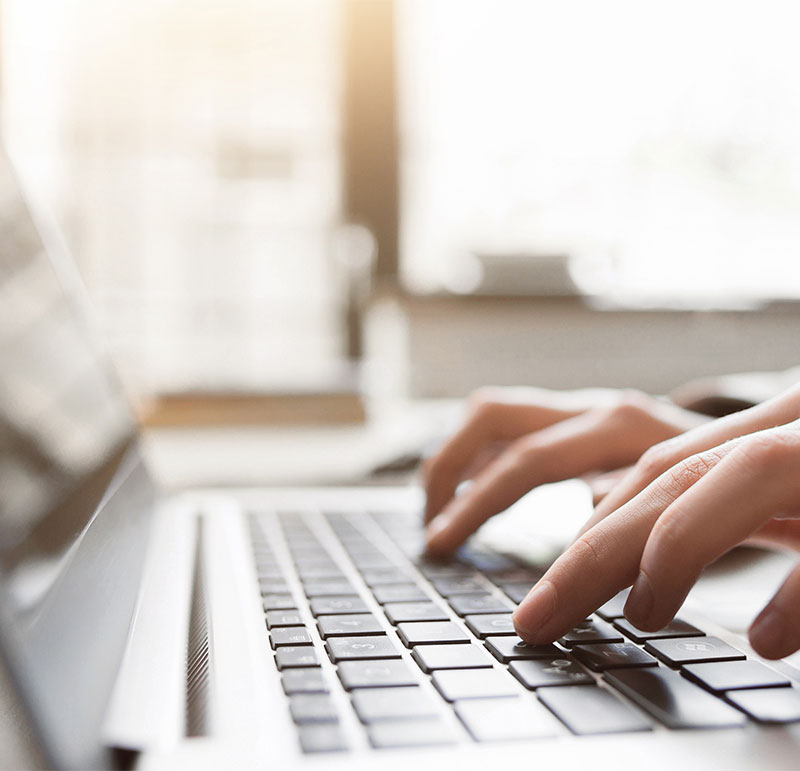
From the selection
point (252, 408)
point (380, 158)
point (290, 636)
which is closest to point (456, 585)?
point (290, 636)

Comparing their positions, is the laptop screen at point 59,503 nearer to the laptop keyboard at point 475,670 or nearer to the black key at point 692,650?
the laptop keyboard at point 475,670

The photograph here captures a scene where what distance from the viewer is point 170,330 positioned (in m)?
1.87

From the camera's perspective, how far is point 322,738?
0.25 m

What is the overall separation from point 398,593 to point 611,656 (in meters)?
0.14

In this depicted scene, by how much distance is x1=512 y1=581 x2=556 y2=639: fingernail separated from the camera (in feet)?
1.12

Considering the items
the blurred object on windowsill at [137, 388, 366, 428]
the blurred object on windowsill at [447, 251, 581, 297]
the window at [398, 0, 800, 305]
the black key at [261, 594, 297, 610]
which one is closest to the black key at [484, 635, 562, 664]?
the black key at [261, 594, 297, 610]

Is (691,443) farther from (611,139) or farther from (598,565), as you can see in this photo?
(611,139)

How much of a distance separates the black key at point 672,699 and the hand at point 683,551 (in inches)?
1.4

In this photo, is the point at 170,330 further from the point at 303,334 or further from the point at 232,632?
the point at 232,632

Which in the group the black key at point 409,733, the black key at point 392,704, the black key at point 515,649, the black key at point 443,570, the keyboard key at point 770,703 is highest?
the black key at point 409,733

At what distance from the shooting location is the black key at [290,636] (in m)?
0.34

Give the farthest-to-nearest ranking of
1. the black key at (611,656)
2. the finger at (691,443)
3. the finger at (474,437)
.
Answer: the finger at (474,437) → the finger at (691,443) → the black key at (611,656)

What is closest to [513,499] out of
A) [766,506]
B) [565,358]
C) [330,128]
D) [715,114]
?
[766,506]

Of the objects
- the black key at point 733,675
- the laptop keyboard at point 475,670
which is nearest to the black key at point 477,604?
the laptop keyboard at point 475,670
